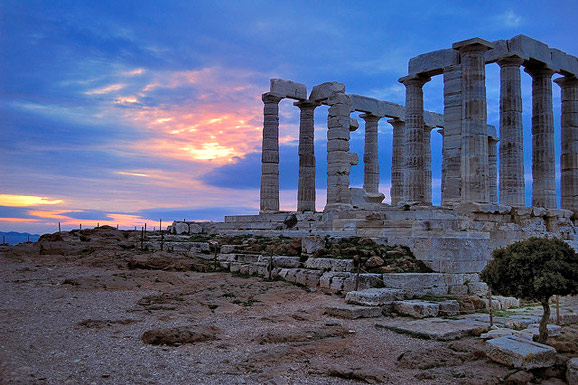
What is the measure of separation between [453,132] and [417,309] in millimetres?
12111

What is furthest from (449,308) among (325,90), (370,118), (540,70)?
(370,118)

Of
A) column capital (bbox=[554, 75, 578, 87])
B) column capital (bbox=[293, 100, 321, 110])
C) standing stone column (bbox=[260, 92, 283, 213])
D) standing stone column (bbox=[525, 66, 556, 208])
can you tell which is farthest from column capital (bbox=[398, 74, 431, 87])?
standing stone column (bbox=[260, 92, 283, 213])

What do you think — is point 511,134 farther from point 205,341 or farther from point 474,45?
point 205,341

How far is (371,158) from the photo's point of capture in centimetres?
3331

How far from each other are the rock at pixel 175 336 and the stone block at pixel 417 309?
485cm

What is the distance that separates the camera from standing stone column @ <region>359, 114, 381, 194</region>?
32.8 meters

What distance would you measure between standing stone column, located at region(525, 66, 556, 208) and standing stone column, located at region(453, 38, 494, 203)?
5.20 metres

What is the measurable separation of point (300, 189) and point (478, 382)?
23.5m

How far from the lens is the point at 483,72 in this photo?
67.9 ft

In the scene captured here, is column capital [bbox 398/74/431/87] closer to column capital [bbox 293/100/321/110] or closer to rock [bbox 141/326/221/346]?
column capital [bbox 293/100/321/110]

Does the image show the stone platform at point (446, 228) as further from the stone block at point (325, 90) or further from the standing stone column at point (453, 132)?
the stone block at point (325, 90)

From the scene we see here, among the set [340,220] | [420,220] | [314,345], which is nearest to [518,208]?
[420,220]

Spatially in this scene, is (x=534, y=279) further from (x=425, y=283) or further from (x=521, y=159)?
(x=521, y=159)

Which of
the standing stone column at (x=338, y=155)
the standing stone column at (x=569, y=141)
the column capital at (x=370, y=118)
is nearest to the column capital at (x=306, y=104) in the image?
the standing stone column at (x=338, y=155)
